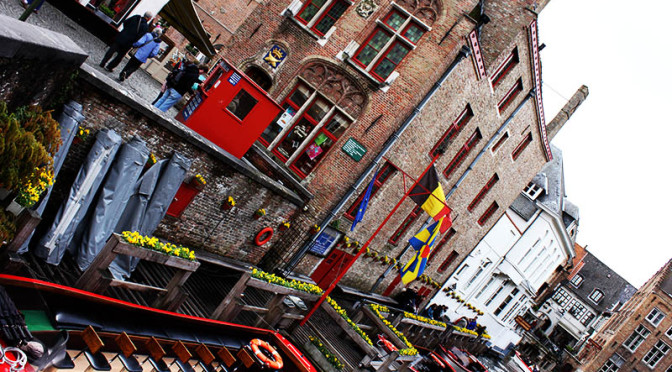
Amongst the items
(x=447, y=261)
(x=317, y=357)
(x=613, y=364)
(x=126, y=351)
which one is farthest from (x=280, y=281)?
(x=613, y=364)

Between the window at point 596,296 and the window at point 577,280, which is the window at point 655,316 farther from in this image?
the window at point 577,280

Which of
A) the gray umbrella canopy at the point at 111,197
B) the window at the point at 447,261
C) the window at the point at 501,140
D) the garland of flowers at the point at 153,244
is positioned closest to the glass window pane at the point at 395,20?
the window at the point at 501,140

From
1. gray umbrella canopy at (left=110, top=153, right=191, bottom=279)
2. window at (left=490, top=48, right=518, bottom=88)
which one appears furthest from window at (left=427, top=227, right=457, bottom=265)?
gray umbrella canopy at (left=110, top=153, right=191, bottom=279)

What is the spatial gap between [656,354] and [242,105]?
57143 millimetres

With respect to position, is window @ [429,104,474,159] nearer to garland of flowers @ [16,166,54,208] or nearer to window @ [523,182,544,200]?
garland of flowers @ [16,166,54,208]

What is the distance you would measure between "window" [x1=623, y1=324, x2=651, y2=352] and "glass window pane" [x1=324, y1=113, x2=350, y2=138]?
5201cm

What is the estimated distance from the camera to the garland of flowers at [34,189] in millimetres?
6469

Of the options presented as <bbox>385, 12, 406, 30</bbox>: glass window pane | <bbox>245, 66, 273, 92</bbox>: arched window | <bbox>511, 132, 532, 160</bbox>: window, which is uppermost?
<bbox>511, 132, 532, 160</bbox>: window

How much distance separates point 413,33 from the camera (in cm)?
1661

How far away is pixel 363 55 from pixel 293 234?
19.8 feet

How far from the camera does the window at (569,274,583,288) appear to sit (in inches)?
2729

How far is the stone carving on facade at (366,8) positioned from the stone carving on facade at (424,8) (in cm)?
82

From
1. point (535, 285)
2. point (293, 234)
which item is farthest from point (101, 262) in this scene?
point (535, 285)

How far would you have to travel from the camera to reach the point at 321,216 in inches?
651
